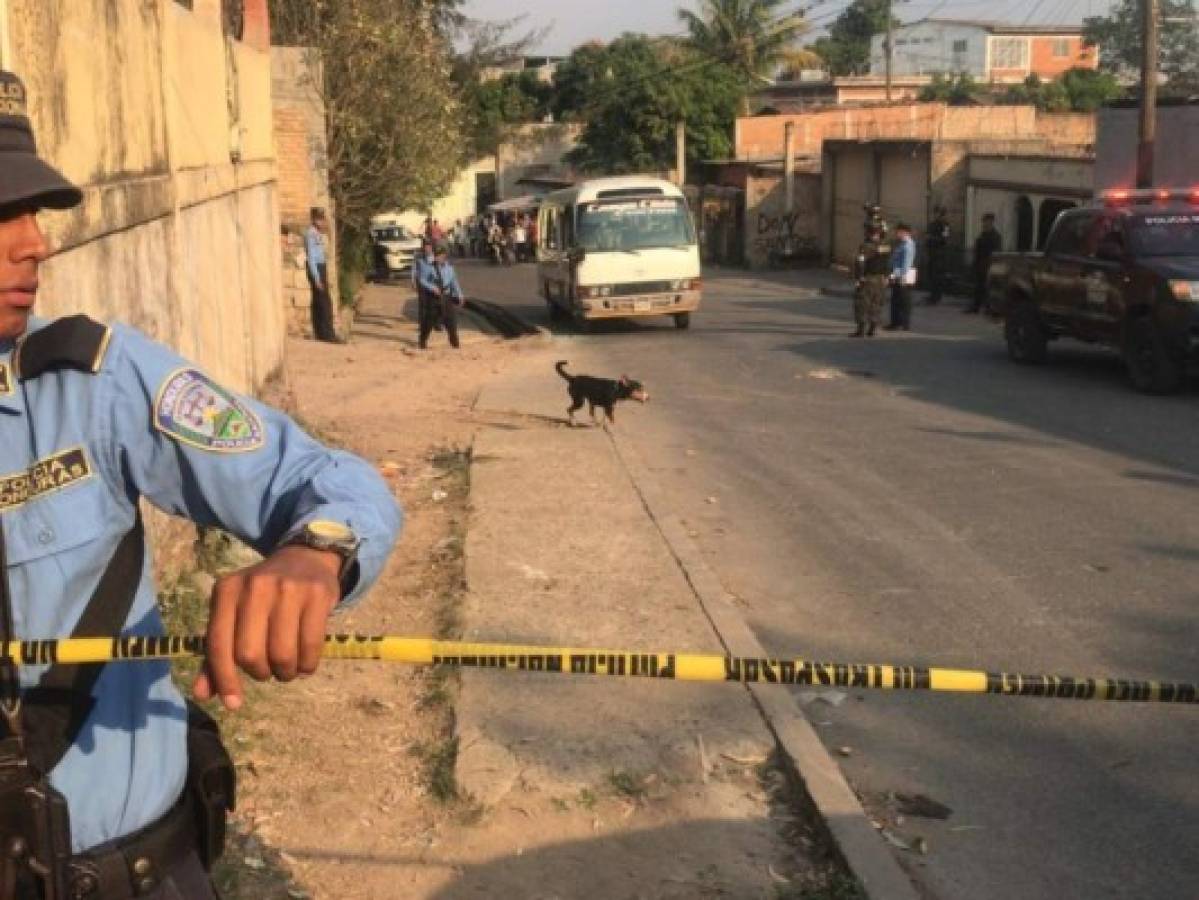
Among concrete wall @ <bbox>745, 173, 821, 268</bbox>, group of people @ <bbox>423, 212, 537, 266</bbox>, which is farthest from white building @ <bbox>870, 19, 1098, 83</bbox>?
concrete wall @ <bbox>745, 173, 821, 268</bbox>

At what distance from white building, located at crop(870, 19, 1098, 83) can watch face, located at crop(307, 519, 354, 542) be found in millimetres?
103134

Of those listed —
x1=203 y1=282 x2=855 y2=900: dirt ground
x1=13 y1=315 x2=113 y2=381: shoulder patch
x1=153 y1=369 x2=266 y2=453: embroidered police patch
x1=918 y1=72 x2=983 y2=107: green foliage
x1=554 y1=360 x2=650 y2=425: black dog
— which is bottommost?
x1=203 y1=282 x2=855 y2=900: dirt ground

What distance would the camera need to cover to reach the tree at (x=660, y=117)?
53344 millimetres

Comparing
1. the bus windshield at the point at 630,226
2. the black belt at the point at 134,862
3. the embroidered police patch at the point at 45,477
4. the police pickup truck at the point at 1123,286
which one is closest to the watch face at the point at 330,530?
the embroidered police patch at the point at 45,477

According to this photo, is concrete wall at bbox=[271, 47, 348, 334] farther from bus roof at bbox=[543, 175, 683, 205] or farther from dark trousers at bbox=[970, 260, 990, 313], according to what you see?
dark trousers at bbox=[970, 260, 990, 313]

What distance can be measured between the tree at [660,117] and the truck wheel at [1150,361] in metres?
41.0

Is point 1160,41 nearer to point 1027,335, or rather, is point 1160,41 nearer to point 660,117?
point 660,117

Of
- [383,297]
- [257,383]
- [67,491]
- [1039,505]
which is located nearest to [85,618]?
[67,491]

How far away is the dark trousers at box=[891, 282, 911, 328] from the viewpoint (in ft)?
68.9

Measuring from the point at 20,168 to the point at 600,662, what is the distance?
1.03m

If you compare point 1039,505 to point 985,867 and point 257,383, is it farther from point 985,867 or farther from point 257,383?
point 257,383

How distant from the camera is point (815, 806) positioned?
4.33 m

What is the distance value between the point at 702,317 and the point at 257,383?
49.4 ft

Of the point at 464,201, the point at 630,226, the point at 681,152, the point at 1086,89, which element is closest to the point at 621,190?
the point at 630,226
